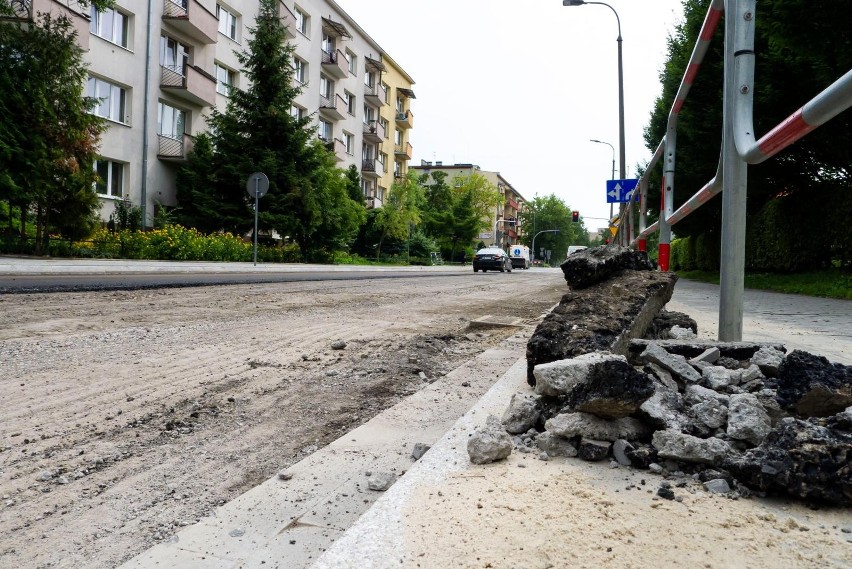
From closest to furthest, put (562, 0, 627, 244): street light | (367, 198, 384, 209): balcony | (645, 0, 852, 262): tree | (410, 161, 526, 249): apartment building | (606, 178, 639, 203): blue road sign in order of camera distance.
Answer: (645, 0, 852, 262): tree < (606, 178, 639, 203): blue road sign < (562, 0, 627, 244): street light < (367, 198, 384, 209): balcony < (410, 161, 526, 249): apartment building

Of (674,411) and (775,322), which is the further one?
(775,322)

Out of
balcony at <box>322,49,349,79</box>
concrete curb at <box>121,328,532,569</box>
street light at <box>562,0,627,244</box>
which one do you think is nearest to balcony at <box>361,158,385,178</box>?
balcony at <box>322,49,349,79</box>

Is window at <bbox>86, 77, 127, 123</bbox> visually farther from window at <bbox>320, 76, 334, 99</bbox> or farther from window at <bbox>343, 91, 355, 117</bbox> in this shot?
window at <bbox>343, 91, 355, 117</bbox>

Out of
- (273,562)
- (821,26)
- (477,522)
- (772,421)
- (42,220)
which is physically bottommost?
(273,562)

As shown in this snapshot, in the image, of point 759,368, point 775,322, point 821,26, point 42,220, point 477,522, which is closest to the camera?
point 477,522

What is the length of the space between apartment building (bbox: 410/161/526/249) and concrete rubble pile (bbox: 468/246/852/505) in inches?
3113

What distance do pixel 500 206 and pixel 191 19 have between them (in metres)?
86.6

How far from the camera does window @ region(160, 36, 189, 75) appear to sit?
24.9 m

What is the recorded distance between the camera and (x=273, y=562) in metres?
1.70

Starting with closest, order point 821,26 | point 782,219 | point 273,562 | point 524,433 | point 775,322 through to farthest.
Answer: point 273,562 → point 524,433 → point 775,322 → point 821,26 → point 782,219

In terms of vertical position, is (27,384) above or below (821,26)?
below

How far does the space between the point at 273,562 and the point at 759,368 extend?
7.48ft

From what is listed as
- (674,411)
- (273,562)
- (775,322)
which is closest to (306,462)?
(273,562)

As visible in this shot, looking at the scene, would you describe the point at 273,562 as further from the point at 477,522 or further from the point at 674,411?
the point at 674,411
